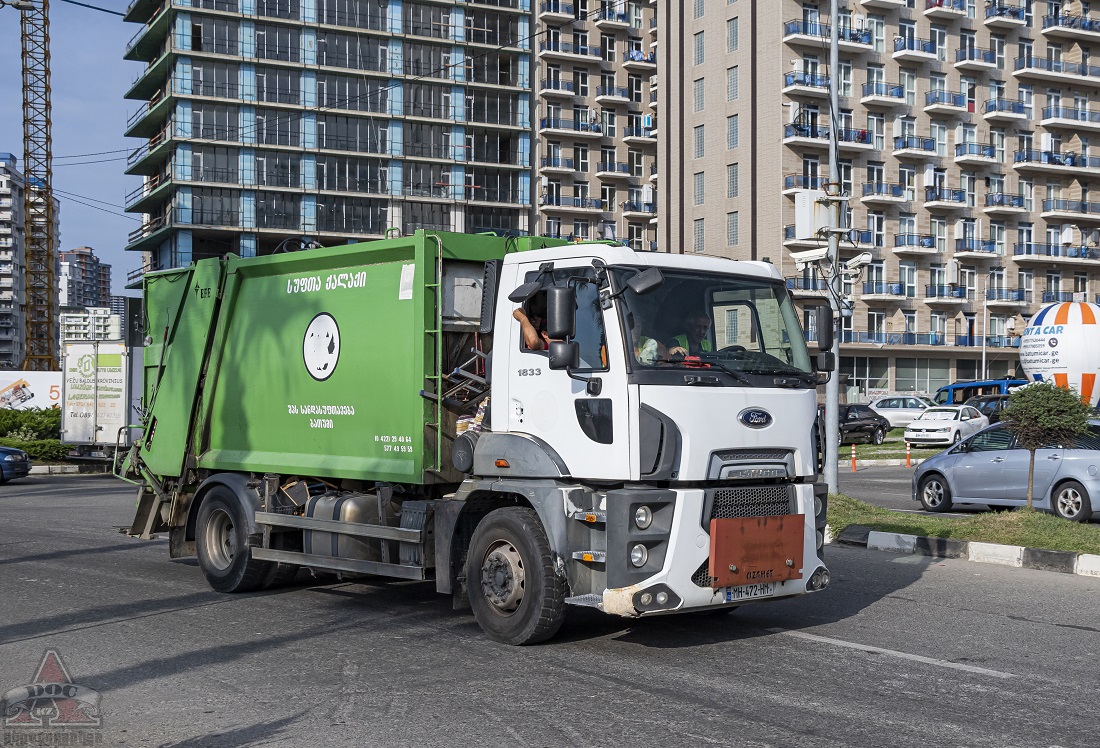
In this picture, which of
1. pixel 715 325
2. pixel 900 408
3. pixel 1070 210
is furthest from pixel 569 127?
pixel 715 325

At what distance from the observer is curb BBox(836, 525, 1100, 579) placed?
11914mm

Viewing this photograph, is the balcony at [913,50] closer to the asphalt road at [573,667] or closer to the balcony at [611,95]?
the balcony at [611,95]

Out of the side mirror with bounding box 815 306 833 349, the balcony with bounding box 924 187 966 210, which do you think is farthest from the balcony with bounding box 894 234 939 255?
the side mirror with bounding box 815 306 833 349

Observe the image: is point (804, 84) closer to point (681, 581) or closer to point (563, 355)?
point (563, 355)

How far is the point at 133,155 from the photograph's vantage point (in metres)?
77.2

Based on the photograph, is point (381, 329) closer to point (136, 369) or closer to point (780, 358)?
point (780, 358)

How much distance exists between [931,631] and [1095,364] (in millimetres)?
36327

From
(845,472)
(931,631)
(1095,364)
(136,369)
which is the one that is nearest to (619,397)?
(931,631)

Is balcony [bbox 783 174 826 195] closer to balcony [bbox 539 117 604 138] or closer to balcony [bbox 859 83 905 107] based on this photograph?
balcony [bbox 859 83 905 107]

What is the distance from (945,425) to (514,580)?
106 feet

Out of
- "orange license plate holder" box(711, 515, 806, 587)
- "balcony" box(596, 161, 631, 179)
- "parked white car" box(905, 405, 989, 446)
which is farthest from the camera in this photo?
"balcony" box(596, 161, 631, 179)

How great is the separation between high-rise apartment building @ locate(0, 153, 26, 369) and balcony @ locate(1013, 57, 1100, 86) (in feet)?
469

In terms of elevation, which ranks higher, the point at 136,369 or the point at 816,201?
the point at 816,201

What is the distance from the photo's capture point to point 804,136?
65.4 meters
